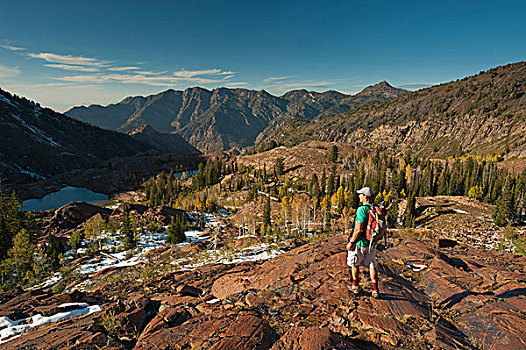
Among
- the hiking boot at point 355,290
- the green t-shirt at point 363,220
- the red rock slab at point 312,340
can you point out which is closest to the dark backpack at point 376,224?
the green t-shirt at point 363,220

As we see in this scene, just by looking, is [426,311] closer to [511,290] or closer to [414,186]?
[511,290]

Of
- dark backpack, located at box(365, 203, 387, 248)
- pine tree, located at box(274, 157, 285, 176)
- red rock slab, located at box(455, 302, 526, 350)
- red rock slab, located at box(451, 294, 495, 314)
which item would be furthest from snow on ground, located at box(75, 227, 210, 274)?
pine tree, located at box(274, 157, 285, 176)

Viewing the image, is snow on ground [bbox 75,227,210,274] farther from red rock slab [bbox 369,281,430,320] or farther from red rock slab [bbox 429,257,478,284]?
red rock slab [bbox 429,257,478,284]

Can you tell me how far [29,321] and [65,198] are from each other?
188 meters

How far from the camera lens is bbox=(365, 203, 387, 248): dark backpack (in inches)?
351

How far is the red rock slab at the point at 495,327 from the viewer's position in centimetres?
719

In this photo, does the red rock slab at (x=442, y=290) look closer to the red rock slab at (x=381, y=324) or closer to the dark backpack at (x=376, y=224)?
the red rock slab at (x=381, y=324)

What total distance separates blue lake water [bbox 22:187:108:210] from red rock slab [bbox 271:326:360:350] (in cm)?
17482

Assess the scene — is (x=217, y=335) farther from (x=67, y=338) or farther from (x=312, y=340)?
(x=67, y=338)

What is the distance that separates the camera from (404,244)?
63.2 ft

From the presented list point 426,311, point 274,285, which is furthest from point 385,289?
point 274,285

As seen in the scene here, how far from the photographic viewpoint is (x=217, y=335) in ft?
25.5

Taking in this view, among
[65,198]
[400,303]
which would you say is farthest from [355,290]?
[65,198]

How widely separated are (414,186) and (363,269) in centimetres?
12147
